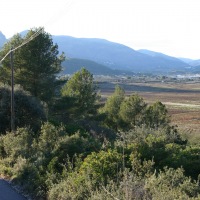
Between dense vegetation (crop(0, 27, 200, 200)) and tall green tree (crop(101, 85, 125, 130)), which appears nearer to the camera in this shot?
dense vegetation (crop(0, 27, 200, 200))

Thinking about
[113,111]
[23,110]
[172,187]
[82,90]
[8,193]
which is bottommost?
[113,111]

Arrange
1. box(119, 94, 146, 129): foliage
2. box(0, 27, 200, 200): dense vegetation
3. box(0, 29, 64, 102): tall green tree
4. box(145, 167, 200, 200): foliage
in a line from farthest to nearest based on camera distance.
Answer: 1. box(119, 94, 146, 129): foliage
2. box(0, 29, 64, 102): tall green tree
3. box(0, 27, 200, 200): dense vegetation
4. box(145, 167, 200, 200): foliage

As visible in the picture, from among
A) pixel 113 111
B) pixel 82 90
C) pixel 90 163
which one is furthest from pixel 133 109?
pixel 90 163

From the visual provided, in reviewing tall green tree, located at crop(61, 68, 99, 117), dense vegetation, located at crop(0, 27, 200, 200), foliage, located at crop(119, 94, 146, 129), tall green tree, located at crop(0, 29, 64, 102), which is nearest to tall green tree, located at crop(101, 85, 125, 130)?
foliage, located at crop(119, 94, 146, 129)

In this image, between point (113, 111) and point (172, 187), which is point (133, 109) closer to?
point (113, 111)

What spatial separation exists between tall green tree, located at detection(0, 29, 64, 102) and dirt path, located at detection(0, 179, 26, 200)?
19461 mm

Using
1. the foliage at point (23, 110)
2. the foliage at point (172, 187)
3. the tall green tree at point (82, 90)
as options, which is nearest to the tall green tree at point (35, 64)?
the tall green tree at point (82, 90)

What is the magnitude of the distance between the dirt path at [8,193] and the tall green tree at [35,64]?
19.5 m

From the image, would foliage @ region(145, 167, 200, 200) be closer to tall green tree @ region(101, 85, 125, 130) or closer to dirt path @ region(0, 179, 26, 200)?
dirt path @ region(0, 179, 26, 200)

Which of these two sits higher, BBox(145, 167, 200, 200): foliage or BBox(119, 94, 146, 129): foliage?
BBox(145, 167, 200, 200): foliage

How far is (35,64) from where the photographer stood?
31125mm

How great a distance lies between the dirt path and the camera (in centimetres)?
1131

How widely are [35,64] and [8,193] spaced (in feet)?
67.3

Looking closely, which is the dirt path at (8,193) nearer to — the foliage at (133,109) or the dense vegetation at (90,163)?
the dense vegetation at (90,163)
